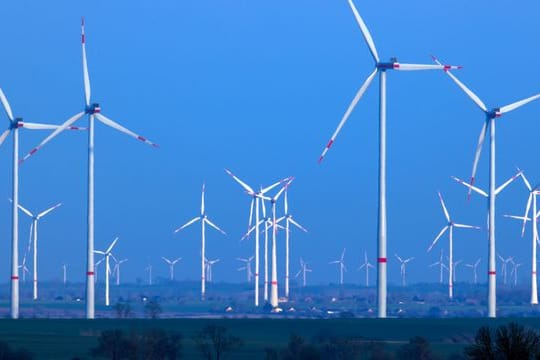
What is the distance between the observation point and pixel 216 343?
64.6m

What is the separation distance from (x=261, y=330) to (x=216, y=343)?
14549mm

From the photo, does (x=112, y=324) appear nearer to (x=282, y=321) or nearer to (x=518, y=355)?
(x=282, y=321)

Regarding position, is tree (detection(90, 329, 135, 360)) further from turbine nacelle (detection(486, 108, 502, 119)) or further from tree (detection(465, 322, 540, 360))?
turbine nacelle (detection(486, 108, 502, 119))

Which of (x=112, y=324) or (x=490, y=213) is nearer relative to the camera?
(x=112, y=324)

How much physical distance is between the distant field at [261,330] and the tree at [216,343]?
468mm

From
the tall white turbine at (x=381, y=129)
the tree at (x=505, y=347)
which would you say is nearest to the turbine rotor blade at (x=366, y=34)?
the tall white turbine at (x=381, y=129)

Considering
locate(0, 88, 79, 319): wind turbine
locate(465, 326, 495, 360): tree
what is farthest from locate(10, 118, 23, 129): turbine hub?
locate(465, 326, 495, 360): tree

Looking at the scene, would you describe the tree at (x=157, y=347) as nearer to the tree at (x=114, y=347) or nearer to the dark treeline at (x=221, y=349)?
the dark treeline at (x=221, y=349)

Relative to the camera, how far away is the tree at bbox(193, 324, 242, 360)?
208ft

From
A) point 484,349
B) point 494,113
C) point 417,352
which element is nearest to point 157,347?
point 417,352

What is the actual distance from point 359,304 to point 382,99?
102134 mm

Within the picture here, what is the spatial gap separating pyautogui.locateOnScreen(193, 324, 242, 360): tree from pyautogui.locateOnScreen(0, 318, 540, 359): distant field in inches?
18.4

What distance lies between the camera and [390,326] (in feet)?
263

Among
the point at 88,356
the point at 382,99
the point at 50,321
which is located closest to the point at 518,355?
the point at 88,356
